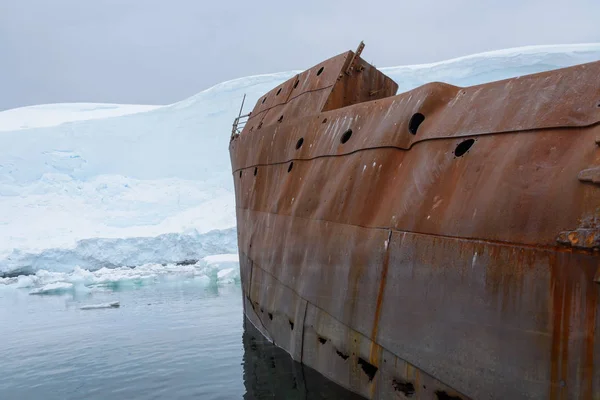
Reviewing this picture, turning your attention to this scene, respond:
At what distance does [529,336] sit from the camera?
292cm

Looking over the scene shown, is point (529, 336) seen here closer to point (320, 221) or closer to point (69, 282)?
point (320, 221)

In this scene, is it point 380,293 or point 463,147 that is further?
point 380,293

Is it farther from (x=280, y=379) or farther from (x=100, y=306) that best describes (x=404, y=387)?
(x=100, y=306)

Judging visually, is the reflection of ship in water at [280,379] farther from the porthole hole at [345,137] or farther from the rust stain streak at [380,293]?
the porthole hole at [345,137]

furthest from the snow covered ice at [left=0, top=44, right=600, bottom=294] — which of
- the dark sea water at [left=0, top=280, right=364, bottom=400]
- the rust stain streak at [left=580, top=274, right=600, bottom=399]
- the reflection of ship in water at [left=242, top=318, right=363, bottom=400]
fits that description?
the rust stain streak at [left=580, top=274, right=600, bottom=399]

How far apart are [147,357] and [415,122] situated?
570 cm

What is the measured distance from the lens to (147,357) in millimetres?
7863

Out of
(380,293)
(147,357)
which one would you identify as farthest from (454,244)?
(147,357)

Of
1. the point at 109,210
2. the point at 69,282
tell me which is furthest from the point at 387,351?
the point at 109,210

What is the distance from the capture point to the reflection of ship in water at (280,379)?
201 inches

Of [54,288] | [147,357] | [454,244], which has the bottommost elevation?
[54,288]

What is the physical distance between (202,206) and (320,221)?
2270cm

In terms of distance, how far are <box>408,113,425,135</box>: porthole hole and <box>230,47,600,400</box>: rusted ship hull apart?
0.03 feet

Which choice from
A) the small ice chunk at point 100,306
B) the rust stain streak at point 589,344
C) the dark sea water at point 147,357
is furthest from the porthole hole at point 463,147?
the small ice chunk at point 100,306
